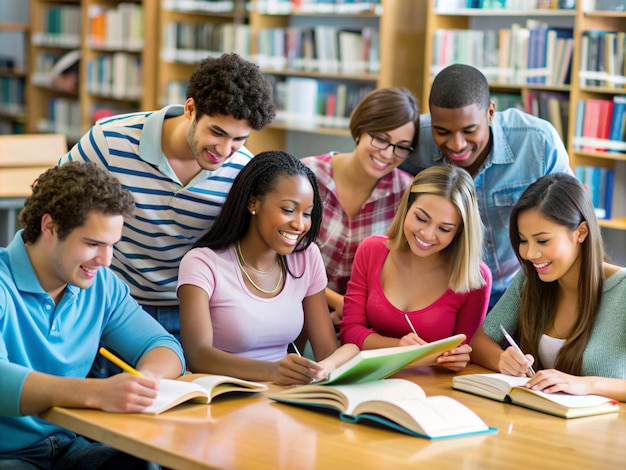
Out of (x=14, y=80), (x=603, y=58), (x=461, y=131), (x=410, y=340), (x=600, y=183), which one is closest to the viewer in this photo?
(x=410, y=340)

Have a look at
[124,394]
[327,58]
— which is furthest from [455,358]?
[327,58]

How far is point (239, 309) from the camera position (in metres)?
2.30

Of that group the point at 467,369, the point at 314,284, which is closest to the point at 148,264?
the point at 314,284

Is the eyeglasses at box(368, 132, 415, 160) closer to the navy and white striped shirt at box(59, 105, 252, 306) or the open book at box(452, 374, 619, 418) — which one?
the navy and white striped shirt at box(59, 105, 252, 306)

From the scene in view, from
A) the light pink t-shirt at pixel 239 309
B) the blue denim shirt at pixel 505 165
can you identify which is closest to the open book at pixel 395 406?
the light pink t-shirt at pixel 239 309

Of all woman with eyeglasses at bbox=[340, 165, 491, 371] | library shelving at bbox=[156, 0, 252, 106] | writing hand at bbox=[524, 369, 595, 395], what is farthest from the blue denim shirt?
library shelving at bbox=[156, 0, 252, 106]

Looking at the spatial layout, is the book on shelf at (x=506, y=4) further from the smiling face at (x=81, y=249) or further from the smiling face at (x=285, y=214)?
the smiling face at (x=81, y=249)

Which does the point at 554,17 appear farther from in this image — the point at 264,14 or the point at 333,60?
the point at 264,14

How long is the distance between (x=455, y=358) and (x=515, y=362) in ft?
0.53

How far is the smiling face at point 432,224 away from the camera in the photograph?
2393 mm

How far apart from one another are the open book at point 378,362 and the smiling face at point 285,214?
1.62ft

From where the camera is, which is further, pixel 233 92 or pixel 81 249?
pixel 233 92

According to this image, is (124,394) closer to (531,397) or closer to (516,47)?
(531,397)

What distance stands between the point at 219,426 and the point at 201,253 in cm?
67
